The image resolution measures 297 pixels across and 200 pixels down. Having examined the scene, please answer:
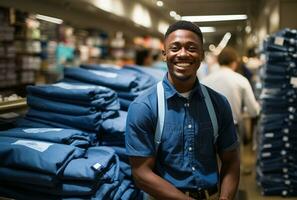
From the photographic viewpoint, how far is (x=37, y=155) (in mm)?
1674

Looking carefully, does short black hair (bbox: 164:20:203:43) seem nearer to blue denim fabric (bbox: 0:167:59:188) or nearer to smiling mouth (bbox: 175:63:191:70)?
smiling mouth (bbox: 175:63:191:70)

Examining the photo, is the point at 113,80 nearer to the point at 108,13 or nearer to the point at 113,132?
the point at 113,132

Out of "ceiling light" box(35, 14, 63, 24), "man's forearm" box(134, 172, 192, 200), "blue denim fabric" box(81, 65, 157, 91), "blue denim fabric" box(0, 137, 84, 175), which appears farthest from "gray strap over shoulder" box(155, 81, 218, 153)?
"ceiling light" box(35, 14, 63, 24)

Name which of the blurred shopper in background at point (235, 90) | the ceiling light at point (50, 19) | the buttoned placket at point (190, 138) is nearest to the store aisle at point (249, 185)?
the blurred shopper in background at point (235, 90)

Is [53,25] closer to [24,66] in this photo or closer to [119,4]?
[24,66]

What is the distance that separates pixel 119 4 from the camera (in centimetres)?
813

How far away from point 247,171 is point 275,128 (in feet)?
3.57

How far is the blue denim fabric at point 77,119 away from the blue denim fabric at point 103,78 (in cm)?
A: 41

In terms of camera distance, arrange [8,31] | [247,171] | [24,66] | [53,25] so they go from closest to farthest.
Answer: [247,171], [8,31], [24,66], [53,25]

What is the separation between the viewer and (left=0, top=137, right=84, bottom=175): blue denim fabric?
162 cm

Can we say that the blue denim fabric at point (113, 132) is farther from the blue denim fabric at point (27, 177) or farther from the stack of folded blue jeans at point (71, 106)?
the blue denim fabric at point (27, 177)

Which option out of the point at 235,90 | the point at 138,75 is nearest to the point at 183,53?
the point at 138,75

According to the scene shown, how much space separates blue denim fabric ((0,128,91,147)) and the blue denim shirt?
0.32 meters

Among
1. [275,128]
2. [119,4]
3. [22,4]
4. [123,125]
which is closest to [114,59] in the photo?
[119,4]
